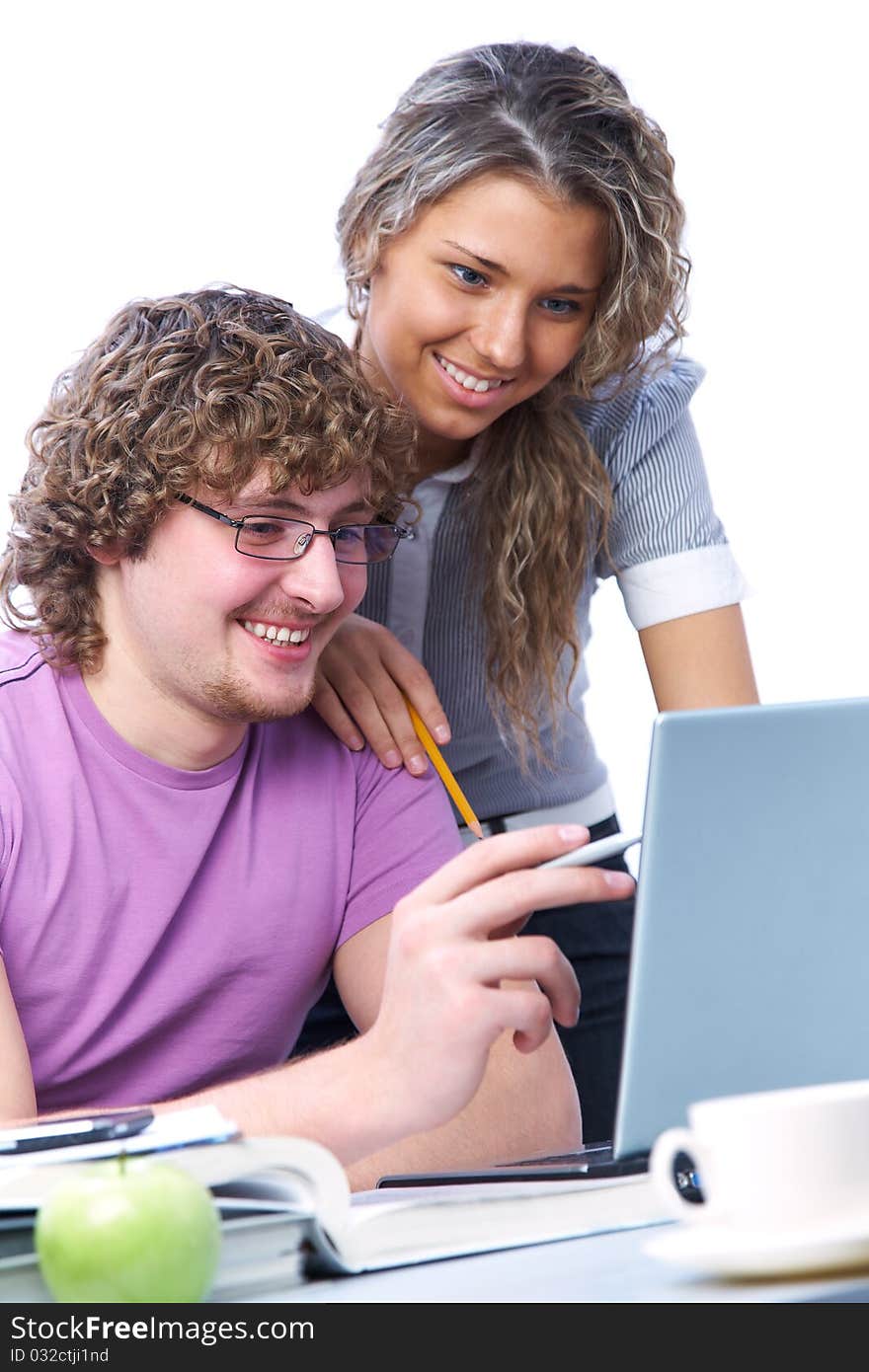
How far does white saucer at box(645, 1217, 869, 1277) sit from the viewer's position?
63cm

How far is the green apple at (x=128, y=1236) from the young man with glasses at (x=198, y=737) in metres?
0.65

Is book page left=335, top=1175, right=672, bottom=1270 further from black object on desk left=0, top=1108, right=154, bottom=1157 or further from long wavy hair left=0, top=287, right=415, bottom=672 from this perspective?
long wavy hair left=0, top=287, right=415, bottom=672

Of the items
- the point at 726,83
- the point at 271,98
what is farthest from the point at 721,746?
the point at 726,83

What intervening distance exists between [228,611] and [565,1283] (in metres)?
0.90

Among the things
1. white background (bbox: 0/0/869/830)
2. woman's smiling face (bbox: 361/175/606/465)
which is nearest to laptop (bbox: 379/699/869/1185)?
woman's smiling face (bbox: 361/175/606/465)

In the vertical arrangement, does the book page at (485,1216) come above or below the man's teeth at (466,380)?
below

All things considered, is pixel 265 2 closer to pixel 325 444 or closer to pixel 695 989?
pixel 325 444

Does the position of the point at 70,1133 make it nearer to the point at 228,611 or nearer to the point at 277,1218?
the point at 277,1218

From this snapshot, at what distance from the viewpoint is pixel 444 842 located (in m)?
1.59

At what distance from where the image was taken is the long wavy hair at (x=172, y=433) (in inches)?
57.8

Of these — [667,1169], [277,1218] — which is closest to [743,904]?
[667,1169]

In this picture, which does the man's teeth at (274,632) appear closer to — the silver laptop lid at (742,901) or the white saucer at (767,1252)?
the silver laptop lid at (742,901)

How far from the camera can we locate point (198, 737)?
1.52 m

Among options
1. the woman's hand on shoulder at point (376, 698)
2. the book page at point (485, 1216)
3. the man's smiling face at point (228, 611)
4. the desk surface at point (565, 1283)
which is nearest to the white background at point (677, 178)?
the woman's hand on shoulder at point (376, 698)
